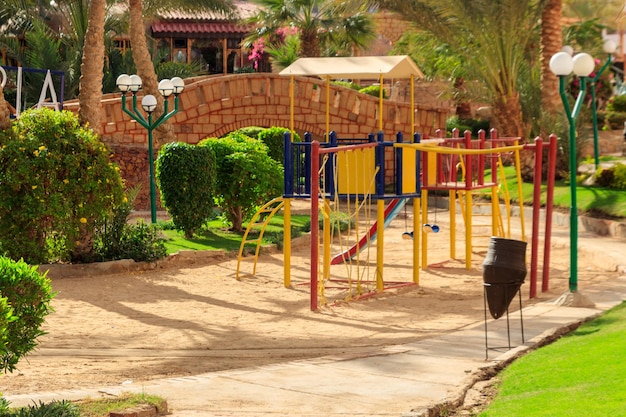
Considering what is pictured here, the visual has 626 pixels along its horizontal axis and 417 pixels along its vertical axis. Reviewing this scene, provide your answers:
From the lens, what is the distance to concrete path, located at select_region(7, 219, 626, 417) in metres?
7.96

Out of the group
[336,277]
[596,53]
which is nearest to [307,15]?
[596,53]

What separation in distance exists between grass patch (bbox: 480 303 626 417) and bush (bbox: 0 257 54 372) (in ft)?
10.4

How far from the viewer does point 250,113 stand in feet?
100.0

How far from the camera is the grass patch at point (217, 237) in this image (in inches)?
746

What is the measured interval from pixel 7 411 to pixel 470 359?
173 inches

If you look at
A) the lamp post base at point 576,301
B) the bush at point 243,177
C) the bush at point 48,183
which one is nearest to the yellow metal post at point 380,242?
the lamp post base at point 576,301

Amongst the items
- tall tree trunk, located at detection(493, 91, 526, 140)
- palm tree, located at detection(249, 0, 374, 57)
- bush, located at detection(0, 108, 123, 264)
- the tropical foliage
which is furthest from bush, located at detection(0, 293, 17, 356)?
palm tree, located at detection(249, 0, 374, 57)

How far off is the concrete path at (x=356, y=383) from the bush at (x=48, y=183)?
276 inches

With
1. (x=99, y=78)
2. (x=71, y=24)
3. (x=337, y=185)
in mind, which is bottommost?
(x=337, y=185)

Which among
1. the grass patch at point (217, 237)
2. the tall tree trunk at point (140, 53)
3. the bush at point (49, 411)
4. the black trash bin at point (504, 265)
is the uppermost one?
the tall tree trunk at point (140, 53)

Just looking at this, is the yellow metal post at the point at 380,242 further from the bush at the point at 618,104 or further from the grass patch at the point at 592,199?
the bush at the point at 618,104

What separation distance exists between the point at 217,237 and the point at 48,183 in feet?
15.3

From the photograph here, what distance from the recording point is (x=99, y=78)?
19.4 metres

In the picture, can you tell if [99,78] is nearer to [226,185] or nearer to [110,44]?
[226,185]
